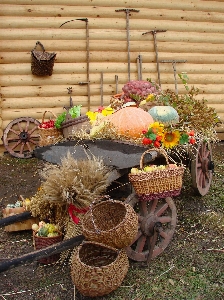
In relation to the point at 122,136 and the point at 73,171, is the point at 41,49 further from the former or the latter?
the point at 73,171

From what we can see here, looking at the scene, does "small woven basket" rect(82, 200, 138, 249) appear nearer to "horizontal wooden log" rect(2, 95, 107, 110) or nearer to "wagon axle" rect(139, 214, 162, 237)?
"wagon axle" rect(139, 214, 162, 237)

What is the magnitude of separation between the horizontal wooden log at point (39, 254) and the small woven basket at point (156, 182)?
625 millimetres

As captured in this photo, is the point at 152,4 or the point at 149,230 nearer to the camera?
the point at 149,230

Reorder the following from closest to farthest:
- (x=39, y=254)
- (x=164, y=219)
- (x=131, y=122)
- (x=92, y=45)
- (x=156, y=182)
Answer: (x=39, y=254), (x=156, y=182), (x=164, y=219), (x=131, y=122), (x=92, y=45)

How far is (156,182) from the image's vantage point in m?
3.13

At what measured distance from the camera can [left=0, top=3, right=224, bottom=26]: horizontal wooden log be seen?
7.18 m

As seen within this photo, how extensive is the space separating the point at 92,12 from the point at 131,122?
4392 millimetres

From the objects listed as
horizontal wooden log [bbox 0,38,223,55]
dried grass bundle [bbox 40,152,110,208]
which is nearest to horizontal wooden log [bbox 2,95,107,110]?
horizontal wooden log [bbox 0,38,223,55]

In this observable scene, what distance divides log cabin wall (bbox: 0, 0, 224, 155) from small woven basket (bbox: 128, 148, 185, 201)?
4.64m

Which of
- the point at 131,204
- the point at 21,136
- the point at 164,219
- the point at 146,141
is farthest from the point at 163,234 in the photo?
the point at 21,136

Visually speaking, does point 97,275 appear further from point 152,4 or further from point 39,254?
point 152,4

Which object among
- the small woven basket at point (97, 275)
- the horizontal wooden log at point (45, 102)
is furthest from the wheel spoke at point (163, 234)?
the horizontal wooden log at point (45, 102)

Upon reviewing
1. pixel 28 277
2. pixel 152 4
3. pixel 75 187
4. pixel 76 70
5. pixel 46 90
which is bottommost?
pixel 28 277

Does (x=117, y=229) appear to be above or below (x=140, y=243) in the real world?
above
